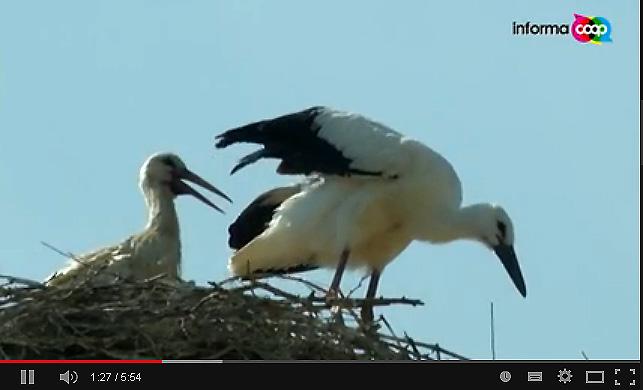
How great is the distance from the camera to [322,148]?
30.7 feet

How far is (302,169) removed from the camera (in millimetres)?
9352

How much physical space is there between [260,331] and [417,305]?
0.70m

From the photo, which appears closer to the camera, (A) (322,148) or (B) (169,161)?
(A) (322,148)

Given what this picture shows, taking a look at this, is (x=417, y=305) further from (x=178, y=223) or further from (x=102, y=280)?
(x=178, y=223)

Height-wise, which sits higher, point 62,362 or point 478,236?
point 478,236
